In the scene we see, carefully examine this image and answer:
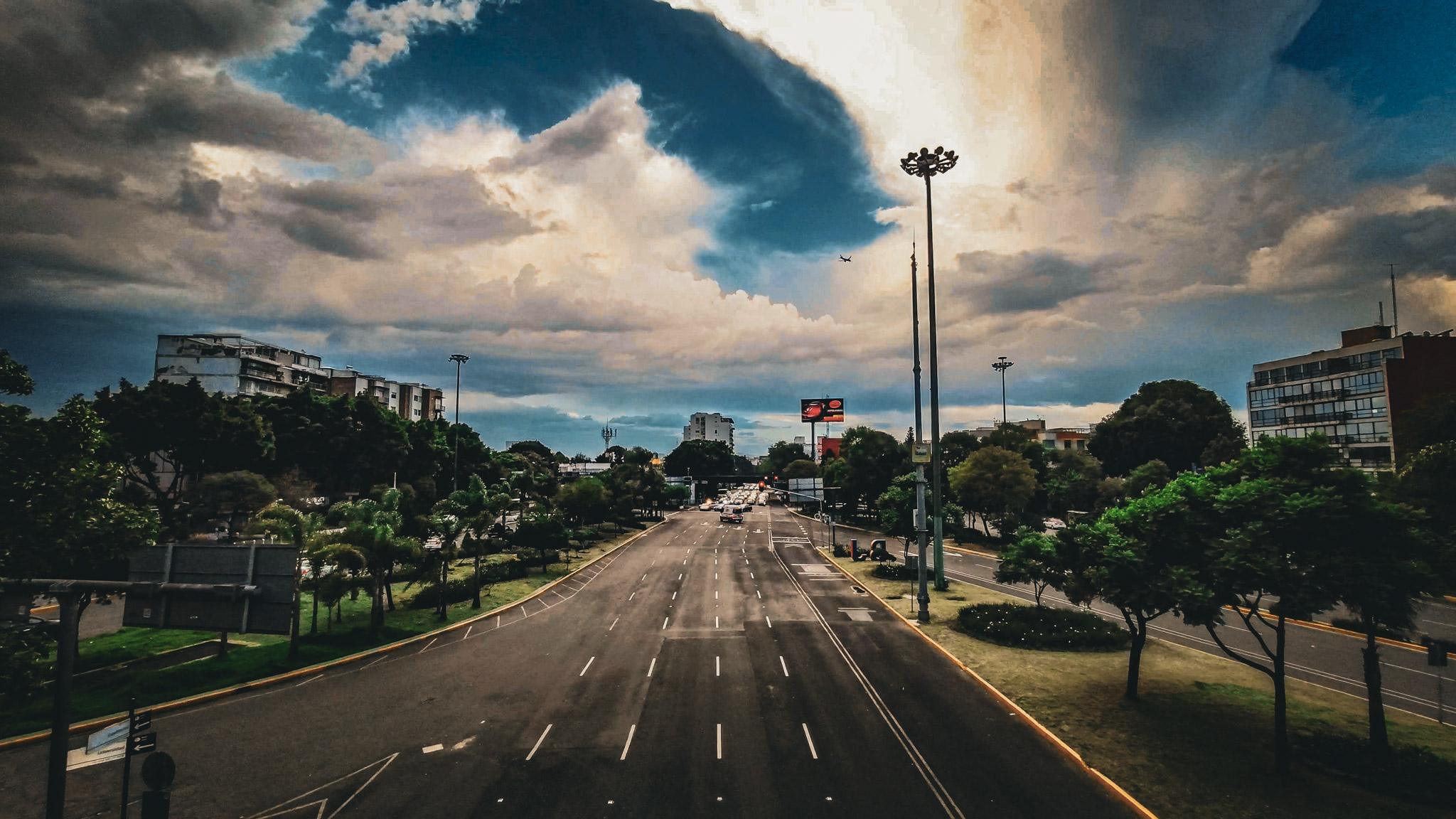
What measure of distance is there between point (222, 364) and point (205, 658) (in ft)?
290

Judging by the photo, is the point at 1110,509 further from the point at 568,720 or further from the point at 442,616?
the point at 442,616

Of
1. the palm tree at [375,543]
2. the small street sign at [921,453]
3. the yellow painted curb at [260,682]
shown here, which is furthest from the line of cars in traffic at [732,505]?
the palm tree at [375,543]

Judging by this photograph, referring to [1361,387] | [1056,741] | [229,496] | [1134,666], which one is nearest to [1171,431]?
[1361,387]

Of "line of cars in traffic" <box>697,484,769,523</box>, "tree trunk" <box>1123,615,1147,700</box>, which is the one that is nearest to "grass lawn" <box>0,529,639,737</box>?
"tree trunk" <box>1123,615,1147,700</box>

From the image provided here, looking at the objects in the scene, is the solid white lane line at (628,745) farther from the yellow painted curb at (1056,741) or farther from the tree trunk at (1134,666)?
the tree trunk at (1134,666)

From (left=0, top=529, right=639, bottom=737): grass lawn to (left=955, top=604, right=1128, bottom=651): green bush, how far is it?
1047 inches

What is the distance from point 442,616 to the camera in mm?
31609

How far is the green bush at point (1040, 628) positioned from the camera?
26562mm

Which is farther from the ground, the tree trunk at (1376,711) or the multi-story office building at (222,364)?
the multi-story office building at (222,364)

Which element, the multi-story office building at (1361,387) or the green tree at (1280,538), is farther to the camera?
the multi-story office building at (1361,387)

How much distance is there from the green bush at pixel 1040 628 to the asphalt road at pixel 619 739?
3.77 meters

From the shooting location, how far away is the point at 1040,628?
1117 inches

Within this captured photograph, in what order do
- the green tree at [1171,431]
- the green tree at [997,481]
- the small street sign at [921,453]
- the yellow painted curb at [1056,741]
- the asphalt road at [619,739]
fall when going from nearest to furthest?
the yellow painted curb at [1056,741] → the asphalt road at [619,739] → the small street sign at [921,453] → the green tree at [997,481] → the green tree at [1171,431]

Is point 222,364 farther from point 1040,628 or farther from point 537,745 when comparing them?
point 1040,628
